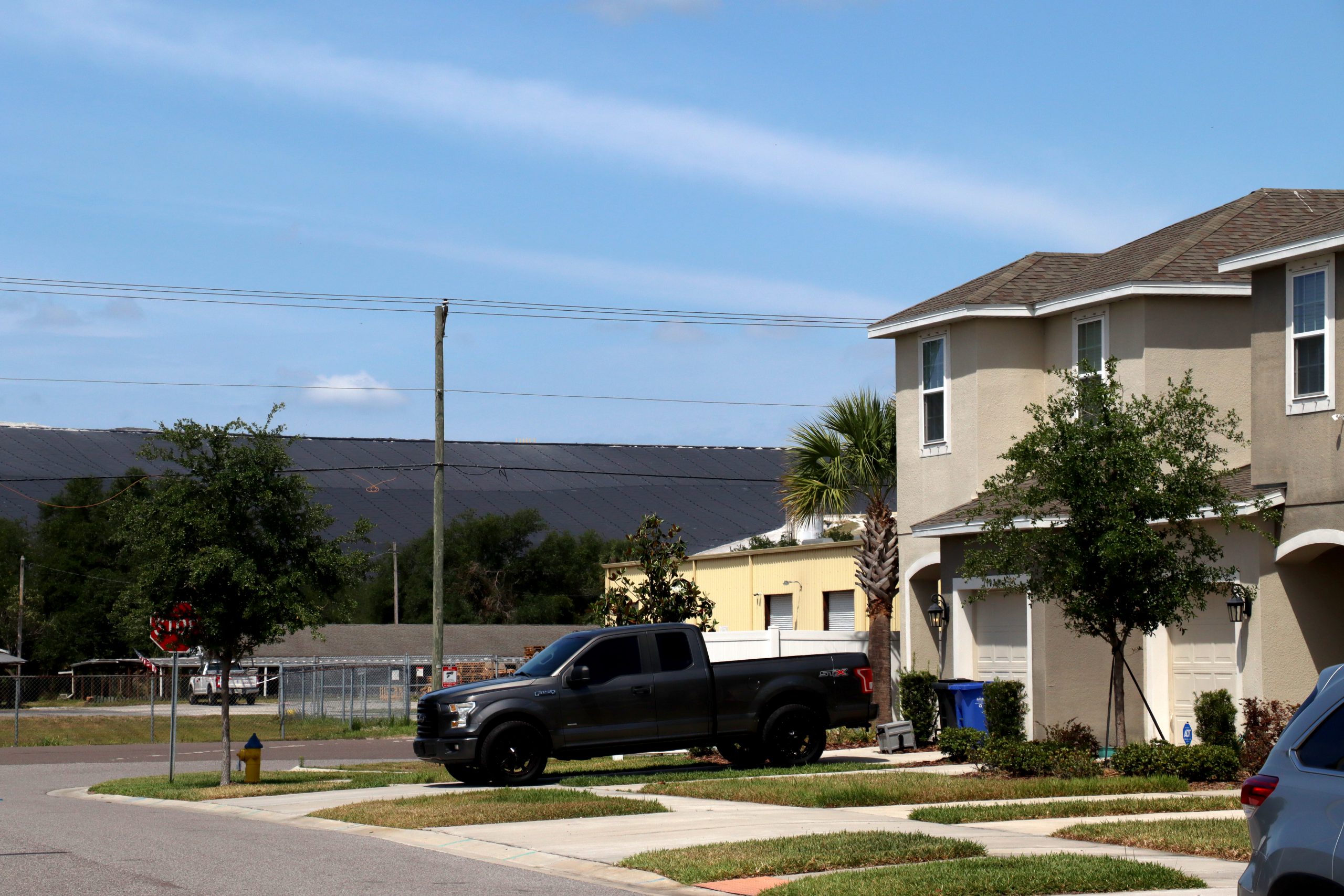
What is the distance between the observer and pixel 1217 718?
18688 millimetres

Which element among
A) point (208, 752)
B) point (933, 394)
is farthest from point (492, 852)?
point (208, 752)

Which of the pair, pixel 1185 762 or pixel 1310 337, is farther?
pixel 1310 337

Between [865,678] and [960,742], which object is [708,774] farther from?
[960,742]

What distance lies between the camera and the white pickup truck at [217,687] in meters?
68.6

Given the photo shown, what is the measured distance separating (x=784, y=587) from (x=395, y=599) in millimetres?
46394

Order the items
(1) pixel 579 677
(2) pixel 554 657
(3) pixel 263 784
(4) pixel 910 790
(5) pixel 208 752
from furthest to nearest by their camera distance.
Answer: (5) pixel 208 752, (3) pixel 263 784, (2) pixel 554 657, (1) pixel 579 677, (4) pixel 910 790

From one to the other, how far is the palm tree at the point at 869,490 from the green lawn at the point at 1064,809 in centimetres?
1311

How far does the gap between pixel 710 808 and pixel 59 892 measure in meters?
7.09

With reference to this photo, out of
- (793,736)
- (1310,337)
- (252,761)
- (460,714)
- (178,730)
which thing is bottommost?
(178,730)

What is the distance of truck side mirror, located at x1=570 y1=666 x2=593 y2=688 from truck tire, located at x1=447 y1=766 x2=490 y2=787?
5.34ft

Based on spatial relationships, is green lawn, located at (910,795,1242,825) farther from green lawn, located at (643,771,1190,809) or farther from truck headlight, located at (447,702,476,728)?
truck headlight, located at (447,702,476,728)

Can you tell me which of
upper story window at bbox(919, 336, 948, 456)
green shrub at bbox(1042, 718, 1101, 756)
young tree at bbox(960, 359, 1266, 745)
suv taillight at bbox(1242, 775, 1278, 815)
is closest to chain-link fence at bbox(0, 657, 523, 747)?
upper story window at bbox(919, 336, 948, 456)

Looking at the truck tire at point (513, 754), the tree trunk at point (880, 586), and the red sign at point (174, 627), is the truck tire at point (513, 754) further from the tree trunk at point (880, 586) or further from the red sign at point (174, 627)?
the tree trunk at point (880, 586)

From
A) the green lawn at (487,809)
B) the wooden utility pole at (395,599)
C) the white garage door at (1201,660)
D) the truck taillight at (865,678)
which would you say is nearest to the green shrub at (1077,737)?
the white garage door at (1201,660)
